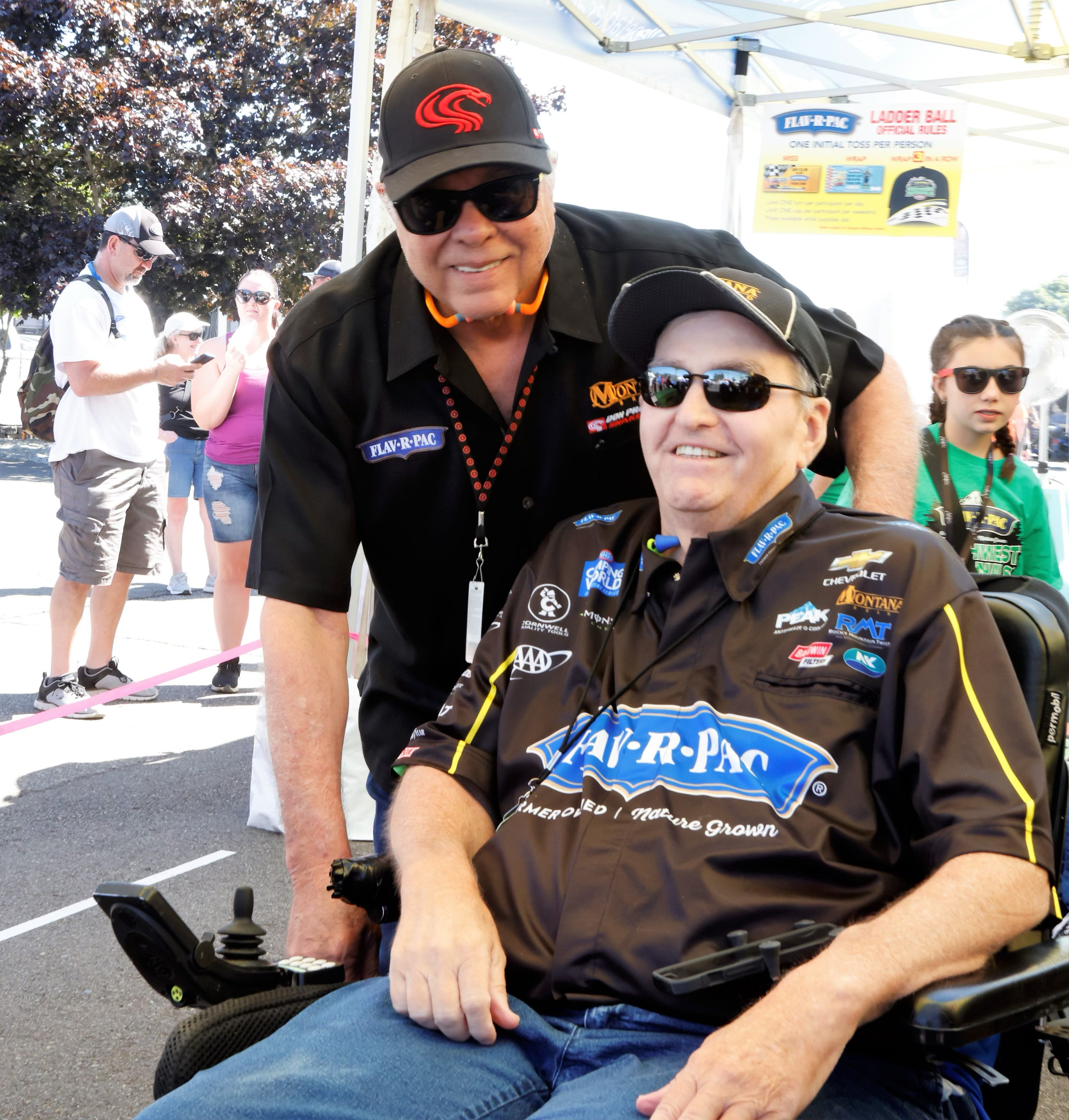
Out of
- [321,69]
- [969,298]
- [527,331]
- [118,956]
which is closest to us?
[527,331]

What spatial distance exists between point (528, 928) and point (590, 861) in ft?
0.43

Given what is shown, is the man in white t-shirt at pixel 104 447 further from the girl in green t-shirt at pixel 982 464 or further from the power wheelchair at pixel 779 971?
the power wheelchair at pixel 779 971

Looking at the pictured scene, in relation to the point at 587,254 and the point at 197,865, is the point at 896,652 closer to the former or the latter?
the point at 587,254

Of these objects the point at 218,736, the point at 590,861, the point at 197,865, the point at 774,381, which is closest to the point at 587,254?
the point at 774,381

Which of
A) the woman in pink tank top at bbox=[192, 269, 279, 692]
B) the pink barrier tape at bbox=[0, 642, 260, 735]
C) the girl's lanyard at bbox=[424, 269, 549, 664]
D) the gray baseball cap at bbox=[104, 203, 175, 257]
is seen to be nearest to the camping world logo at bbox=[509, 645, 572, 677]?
the girl's lanyard at bbox=[424, 269, 549, 664]

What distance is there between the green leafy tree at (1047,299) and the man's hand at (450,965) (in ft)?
20.6

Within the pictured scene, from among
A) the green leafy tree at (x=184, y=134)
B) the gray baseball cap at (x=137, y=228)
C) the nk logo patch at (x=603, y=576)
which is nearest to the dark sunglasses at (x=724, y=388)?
the nk logo patch at (x=603, y=576)

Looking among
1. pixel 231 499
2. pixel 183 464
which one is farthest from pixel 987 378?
pixel 183 464

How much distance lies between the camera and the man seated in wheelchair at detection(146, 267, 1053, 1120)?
1.36 meters

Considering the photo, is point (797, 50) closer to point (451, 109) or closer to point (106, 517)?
point (106, 517)

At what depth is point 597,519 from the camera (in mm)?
1993

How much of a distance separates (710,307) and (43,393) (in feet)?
17.0

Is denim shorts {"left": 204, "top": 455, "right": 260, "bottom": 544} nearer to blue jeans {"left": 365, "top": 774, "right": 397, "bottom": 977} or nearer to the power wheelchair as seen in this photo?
Answer: blue jeans {"left": 365, "top": 774, "right": 397, "bottom": 977}

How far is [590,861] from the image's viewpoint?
60.8 inches
